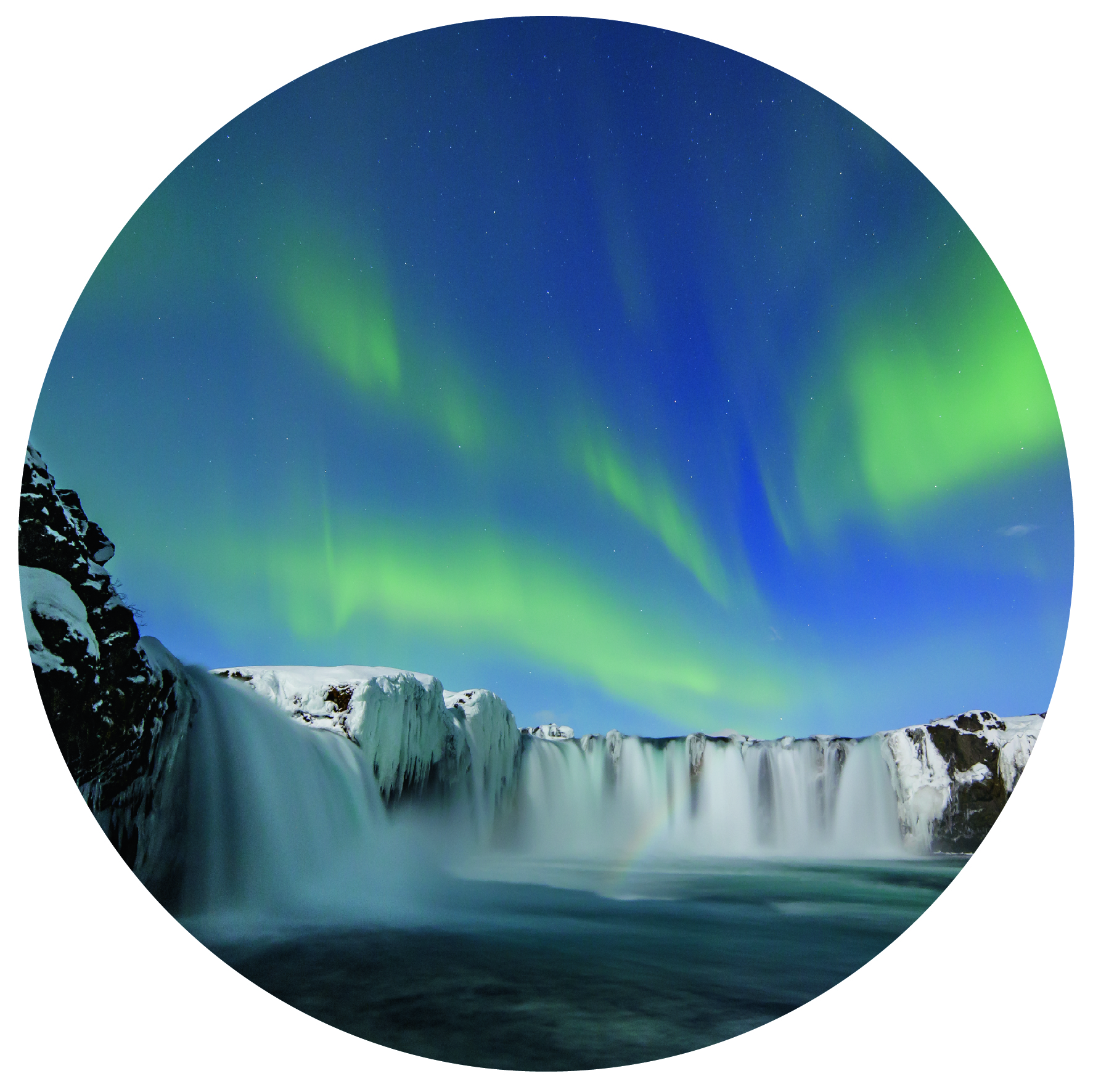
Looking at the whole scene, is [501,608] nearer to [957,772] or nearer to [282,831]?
[282,831]

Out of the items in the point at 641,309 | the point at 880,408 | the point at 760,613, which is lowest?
the point at 760,613

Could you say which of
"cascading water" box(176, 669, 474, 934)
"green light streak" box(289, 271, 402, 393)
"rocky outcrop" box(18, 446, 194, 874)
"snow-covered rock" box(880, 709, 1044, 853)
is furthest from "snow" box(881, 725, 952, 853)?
"rocky outcrop" box(18, 446, 194, 874)

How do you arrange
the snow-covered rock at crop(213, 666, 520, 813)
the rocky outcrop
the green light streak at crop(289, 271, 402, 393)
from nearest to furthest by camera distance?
the rocky outcrop < the snow-covered rock at crop(213, 666, 520, 813) < the green light streak at crop(289, 271, 402, 393)

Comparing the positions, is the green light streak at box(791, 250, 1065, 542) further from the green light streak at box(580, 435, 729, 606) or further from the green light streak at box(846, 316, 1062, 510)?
the green light streak at box(580, 435, 729, 606)

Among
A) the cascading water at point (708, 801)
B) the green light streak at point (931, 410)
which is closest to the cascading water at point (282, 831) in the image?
the cascading water at point (708, 801)

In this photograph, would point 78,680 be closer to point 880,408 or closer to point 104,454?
point 104,454

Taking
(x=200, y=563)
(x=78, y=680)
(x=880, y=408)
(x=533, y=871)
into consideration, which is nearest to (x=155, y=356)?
(x=200, y=563)

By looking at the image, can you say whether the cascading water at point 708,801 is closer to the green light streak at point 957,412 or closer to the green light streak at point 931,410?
the green light streak at point 931,410
